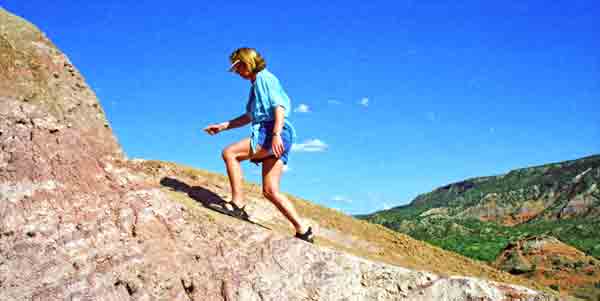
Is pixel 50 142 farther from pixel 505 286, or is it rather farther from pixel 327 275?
pixel 505 286

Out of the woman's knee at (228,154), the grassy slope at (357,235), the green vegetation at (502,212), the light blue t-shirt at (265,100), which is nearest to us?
the light blue t-shirt at (265,100)

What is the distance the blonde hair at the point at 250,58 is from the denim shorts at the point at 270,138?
21.2 inches

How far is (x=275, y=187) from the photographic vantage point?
18.9 feet

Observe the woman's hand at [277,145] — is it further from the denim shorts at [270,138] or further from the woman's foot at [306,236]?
the woman's foot at [306,236]

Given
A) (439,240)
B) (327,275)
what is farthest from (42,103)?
(439,240)

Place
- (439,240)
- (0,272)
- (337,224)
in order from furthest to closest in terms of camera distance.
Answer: (439,240), (337,224), (0,272)

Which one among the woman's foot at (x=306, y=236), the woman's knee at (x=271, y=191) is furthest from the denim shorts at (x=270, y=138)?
the woman's foot at (x=306, y=236)

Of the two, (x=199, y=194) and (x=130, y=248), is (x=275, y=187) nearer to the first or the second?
(x=199, y=194)

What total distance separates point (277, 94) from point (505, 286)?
2.78 m

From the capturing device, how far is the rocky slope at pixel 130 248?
5.09m

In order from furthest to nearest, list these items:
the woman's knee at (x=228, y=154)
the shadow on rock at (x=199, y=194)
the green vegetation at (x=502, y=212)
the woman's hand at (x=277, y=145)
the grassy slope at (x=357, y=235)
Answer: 1. the green vegetation at (x=502, y=212)
2. the grassy slope at (x=357, y=235)
3. the shadow on rock at (x=199, y=194)
4. the woman's knee at (x=228, y=154)
5. the woman's hand at (x=277, y=145)

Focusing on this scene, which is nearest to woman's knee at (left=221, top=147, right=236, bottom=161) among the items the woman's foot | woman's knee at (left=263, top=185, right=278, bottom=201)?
woman's knee at (left=263, top=185, right=278, bottom=201)

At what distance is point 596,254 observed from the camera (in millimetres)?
28734

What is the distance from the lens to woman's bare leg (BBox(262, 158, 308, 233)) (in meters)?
5.75
